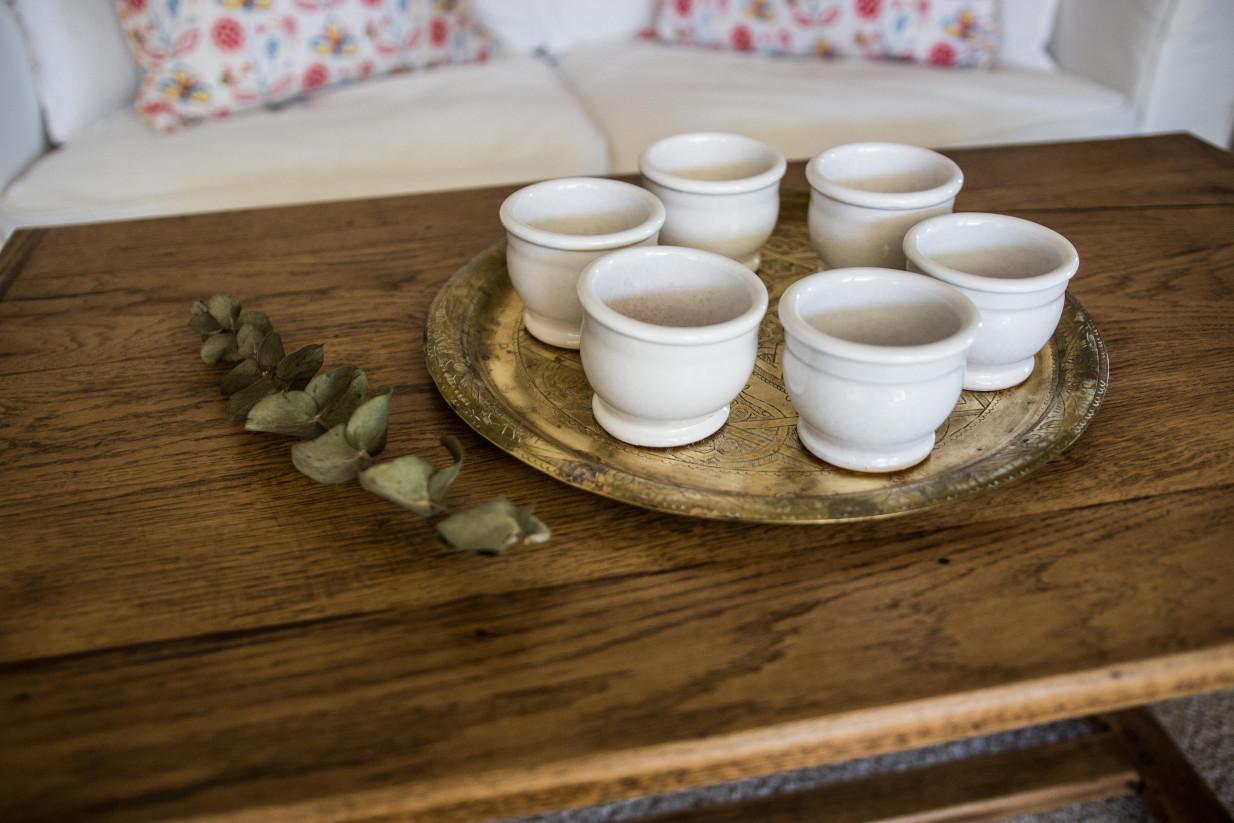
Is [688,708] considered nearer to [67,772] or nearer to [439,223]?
[67,772]

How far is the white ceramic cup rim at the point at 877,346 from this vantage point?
1.39 feet

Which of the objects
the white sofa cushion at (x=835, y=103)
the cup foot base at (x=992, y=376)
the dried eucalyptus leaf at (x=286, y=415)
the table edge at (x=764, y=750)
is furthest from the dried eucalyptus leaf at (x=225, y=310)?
the white sofa cushion at (x=835, y=103)

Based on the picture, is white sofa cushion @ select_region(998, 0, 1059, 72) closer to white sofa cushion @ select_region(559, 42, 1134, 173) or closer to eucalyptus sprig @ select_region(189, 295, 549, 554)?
white sofa cushion @ select_region(559, 42, 1134, 173)

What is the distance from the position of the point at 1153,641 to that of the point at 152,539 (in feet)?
1.60

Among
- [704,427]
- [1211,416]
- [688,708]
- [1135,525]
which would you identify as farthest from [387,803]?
[1211,416]

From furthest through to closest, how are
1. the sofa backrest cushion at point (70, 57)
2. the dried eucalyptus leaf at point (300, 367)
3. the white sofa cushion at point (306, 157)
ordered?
1. the sofa backrest cushion at point (70, 57)
2. the white sofa cushion at point (306, 157)
3. the dried eucalyptus leaf at point (300, 367)

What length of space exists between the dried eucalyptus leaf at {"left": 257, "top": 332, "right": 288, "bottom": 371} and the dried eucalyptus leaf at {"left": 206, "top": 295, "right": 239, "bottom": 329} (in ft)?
0.18

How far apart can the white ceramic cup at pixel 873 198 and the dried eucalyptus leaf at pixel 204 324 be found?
16.8 inches

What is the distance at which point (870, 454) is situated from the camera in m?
0.48

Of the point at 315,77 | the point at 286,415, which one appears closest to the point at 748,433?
the point at 286,415

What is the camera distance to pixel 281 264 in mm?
734

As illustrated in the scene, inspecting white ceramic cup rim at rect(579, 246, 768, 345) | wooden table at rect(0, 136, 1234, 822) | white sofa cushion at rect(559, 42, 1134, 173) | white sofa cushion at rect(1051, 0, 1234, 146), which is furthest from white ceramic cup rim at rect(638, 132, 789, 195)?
white sofa cushion at rect(1051, 0, 1234, 146)

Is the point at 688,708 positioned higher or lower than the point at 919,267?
lower

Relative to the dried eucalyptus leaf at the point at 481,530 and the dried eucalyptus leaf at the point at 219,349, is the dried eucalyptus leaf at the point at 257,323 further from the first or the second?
the dried eucalyptus leaf at the point at 481,530
